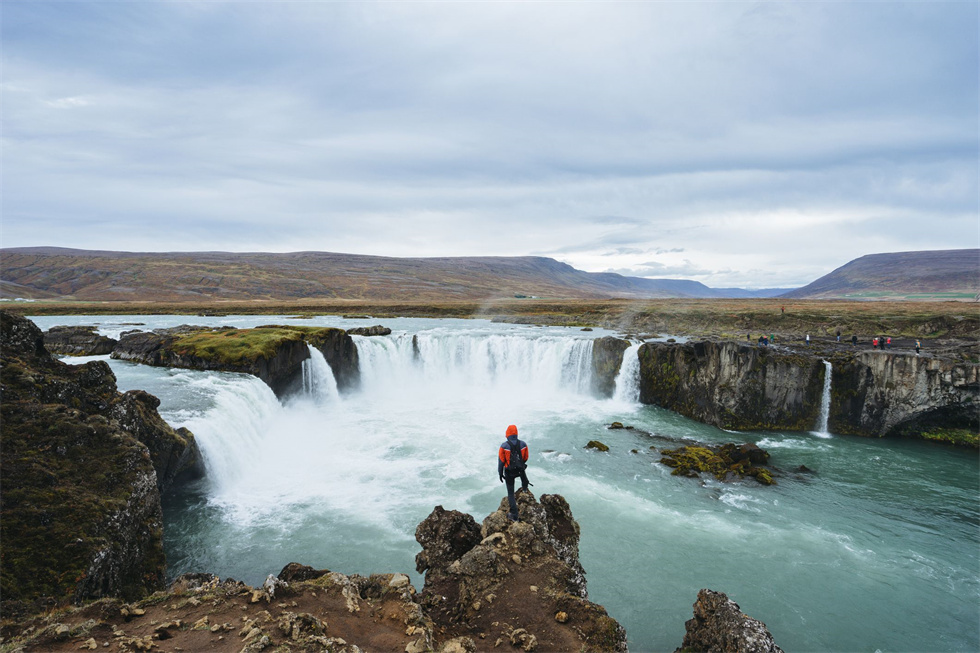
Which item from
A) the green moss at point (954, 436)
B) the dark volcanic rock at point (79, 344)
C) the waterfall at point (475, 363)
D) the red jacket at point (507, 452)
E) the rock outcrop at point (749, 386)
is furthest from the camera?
the waterfall at point (475, 363)

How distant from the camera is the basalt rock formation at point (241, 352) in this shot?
3130cm

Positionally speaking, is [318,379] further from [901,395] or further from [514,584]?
[901,395]

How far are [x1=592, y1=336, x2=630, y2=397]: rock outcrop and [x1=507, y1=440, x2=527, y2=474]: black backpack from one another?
29.4 metres

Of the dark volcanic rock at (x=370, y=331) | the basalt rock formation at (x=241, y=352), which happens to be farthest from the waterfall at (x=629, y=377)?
the dark volcanic rock at (x=370, y=331)

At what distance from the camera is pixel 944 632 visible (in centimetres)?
1323

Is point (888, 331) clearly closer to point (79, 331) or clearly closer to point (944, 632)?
point (944, 632)

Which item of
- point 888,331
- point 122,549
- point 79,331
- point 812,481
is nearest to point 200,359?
point 79,331

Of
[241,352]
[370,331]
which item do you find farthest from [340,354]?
[370,331]

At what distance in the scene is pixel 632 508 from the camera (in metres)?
20.2

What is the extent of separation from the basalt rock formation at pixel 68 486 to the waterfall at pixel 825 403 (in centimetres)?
3726

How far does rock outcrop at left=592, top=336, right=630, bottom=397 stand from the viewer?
38.9 metres

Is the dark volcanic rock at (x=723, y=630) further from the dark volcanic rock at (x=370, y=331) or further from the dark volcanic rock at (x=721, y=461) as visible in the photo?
the dark volcanic rock at (x=370, y=331)

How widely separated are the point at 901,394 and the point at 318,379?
4115 cm

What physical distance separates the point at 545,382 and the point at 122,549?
34293 millimetres
